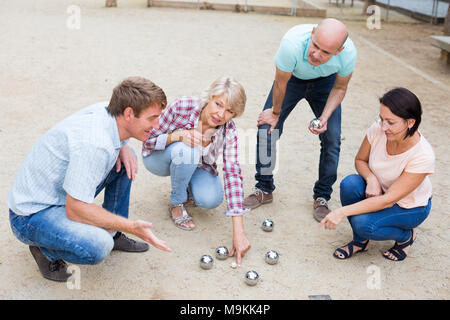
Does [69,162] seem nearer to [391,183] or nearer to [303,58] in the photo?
[303,58]

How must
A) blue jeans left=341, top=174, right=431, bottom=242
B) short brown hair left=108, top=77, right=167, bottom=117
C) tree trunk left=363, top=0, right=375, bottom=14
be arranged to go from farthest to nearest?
tree trunk left=363, top=0, right=375, bottom=14
blue jeans left=341, top=174, right=431, bottom=242
short brown hair left=108, top=77, right=167, bottom=117

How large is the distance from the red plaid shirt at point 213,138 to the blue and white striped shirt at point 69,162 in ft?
2.40

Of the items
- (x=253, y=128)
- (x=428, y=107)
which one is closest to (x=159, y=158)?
(x=253, y=128)

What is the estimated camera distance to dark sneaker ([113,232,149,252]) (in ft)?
10.7

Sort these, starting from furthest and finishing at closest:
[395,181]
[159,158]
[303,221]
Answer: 1. [303,221]
2. [159,158]
3. [395,181]

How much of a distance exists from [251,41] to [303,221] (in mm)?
6645

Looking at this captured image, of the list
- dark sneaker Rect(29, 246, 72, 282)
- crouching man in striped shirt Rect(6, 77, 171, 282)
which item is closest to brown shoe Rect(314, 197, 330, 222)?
crouching man in striped shirt Rect(6, 77, 171, 282)

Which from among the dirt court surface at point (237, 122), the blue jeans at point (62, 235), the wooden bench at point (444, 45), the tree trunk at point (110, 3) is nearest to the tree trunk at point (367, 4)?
the dirt court surface at point (237, 122)

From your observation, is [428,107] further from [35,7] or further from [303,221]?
[35,7]

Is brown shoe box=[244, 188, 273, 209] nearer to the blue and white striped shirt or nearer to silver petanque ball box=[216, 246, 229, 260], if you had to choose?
silver petanque ball box=[216, 246, 229, 260]

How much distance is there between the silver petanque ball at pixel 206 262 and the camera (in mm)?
3076

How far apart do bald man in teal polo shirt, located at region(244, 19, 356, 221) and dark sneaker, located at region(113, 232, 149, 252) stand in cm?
99
